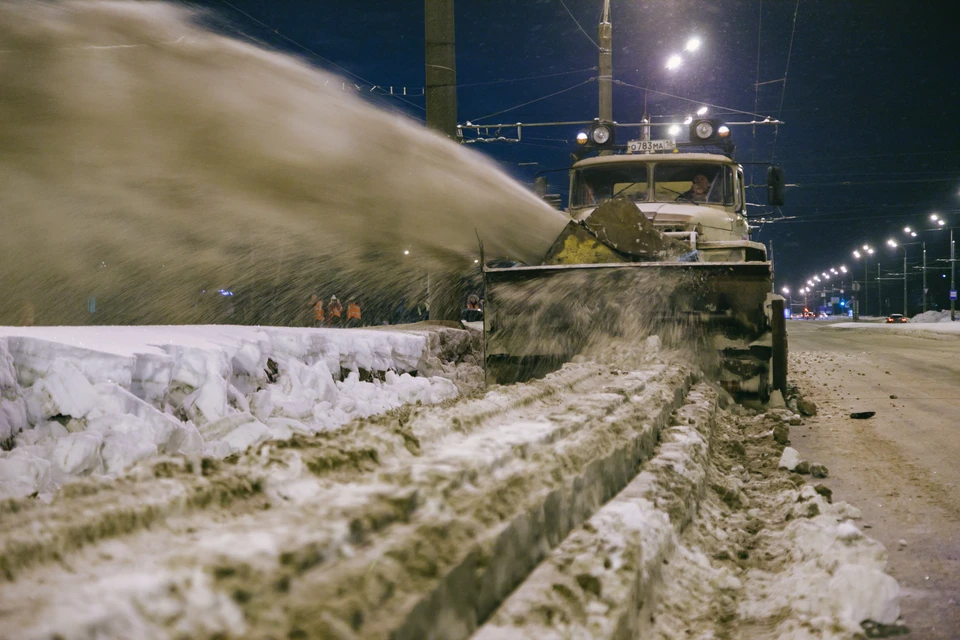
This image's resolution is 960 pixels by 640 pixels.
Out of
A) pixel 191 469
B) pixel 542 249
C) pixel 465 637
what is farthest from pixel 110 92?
pixel 542 249

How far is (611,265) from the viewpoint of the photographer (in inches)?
259

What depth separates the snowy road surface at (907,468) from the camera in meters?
2.59

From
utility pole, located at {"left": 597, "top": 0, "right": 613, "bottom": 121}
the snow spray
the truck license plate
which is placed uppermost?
utility pole, located at {"left": 597, "top": 0, "right": 613, "bottom": 121}

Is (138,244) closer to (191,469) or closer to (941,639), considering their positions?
(191,469)

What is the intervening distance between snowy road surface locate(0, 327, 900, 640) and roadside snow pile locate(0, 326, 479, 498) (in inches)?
0.6

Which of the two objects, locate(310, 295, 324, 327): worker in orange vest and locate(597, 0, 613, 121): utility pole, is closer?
locate(310, 295, 324, 327): worker in orange vest

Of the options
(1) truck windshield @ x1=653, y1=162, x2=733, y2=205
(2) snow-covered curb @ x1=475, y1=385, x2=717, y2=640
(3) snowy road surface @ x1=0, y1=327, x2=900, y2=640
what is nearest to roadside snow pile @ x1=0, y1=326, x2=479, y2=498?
(3) snowy road surface @ x1=0, y1=327, x2=900, y2=640

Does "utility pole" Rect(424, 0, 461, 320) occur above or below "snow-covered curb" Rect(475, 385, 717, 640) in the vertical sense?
above

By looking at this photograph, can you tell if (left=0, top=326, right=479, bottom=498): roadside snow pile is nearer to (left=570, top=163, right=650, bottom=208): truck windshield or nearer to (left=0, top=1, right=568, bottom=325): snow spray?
(left=0, top=1, right=568, bottom=325): snow spray

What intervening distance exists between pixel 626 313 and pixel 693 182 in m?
3.07

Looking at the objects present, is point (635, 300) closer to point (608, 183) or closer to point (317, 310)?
point (608, 183)

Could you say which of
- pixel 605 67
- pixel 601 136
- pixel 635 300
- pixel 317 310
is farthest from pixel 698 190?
pixel 605 67

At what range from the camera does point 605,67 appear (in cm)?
1755

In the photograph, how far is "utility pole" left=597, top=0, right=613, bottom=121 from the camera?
17484 millimetres
